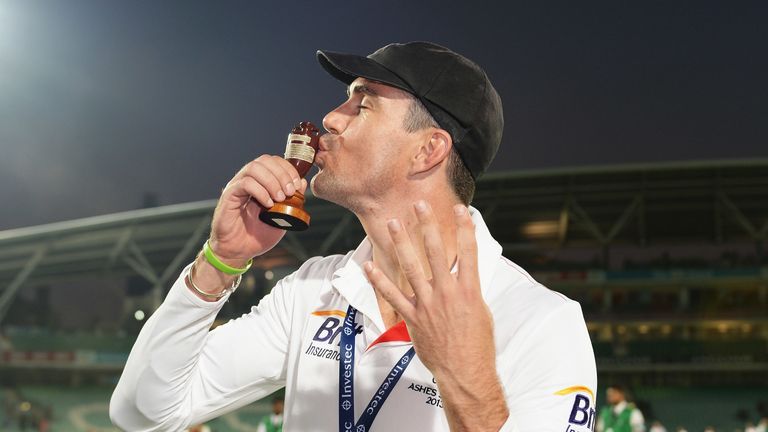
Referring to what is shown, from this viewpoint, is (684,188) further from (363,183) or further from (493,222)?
(363,183)

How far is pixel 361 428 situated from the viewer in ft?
7.09

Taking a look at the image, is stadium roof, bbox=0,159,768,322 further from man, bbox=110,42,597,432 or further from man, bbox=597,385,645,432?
man, bbox=110,42,597,432

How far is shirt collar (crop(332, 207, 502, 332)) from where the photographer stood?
2.27m

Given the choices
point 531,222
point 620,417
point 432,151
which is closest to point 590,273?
point 531,222

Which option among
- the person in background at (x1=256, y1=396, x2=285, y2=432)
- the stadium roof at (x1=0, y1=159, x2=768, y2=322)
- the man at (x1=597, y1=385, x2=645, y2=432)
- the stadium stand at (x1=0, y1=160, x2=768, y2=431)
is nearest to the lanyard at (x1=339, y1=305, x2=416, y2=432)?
the man at (x1=597, y1=385, x2=645, y2=432)

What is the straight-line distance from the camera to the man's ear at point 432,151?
93.5 inches

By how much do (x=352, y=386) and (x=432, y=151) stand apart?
0.73 metres

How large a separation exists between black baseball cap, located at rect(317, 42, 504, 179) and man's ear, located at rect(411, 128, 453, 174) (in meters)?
0.03

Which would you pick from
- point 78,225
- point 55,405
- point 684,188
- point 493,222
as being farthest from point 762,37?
point 55,405

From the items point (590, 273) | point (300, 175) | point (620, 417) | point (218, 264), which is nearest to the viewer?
point (218, 264)

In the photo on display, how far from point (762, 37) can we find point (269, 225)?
3767 cm

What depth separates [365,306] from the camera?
2.34m

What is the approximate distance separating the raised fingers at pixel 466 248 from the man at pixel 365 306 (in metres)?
0.37

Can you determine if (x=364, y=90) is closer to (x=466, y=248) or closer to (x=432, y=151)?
(x=432, y=151)
